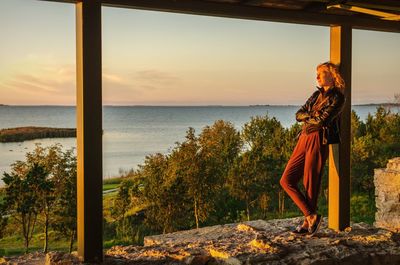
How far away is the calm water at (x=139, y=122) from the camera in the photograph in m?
10.5

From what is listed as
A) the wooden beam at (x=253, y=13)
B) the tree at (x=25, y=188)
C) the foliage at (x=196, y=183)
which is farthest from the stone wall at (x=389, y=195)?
the tree at (x=25, y=188)

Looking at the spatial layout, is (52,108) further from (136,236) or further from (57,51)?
(136,236)

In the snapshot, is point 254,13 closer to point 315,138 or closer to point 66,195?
point 315,138

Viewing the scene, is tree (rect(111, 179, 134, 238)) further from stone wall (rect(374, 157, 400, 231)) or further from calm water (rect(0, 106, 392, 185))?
stone wall (rect(374, 157, 400, 231))

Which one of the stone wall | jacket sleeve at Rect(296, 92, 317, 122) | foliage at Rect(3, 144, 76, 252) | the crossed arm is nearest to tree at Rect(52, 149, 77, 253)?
foliage at Rect(3, 144, 76, 252)

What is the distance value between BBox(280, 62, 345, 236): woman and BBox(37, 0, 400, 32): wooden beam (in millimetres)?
520

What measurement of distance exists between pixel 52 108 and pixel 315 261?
8497 mm

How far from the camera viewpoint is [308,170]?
16.5ft

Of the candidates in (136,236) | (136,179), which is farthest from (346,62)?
(136,236)

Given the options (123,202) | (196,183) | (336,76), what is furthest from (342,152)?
(123,202)

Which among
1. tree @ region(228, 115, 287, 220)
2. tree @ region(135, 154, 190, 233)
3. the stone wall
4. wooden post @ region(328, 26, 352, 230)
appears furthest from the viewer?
tree @ region(228, 115, 287, 220)

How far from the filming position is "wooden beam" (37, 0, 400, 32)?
4.27 m

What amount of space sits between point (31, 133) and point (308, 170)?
7.13m

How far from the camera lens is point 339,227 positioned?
536cm
